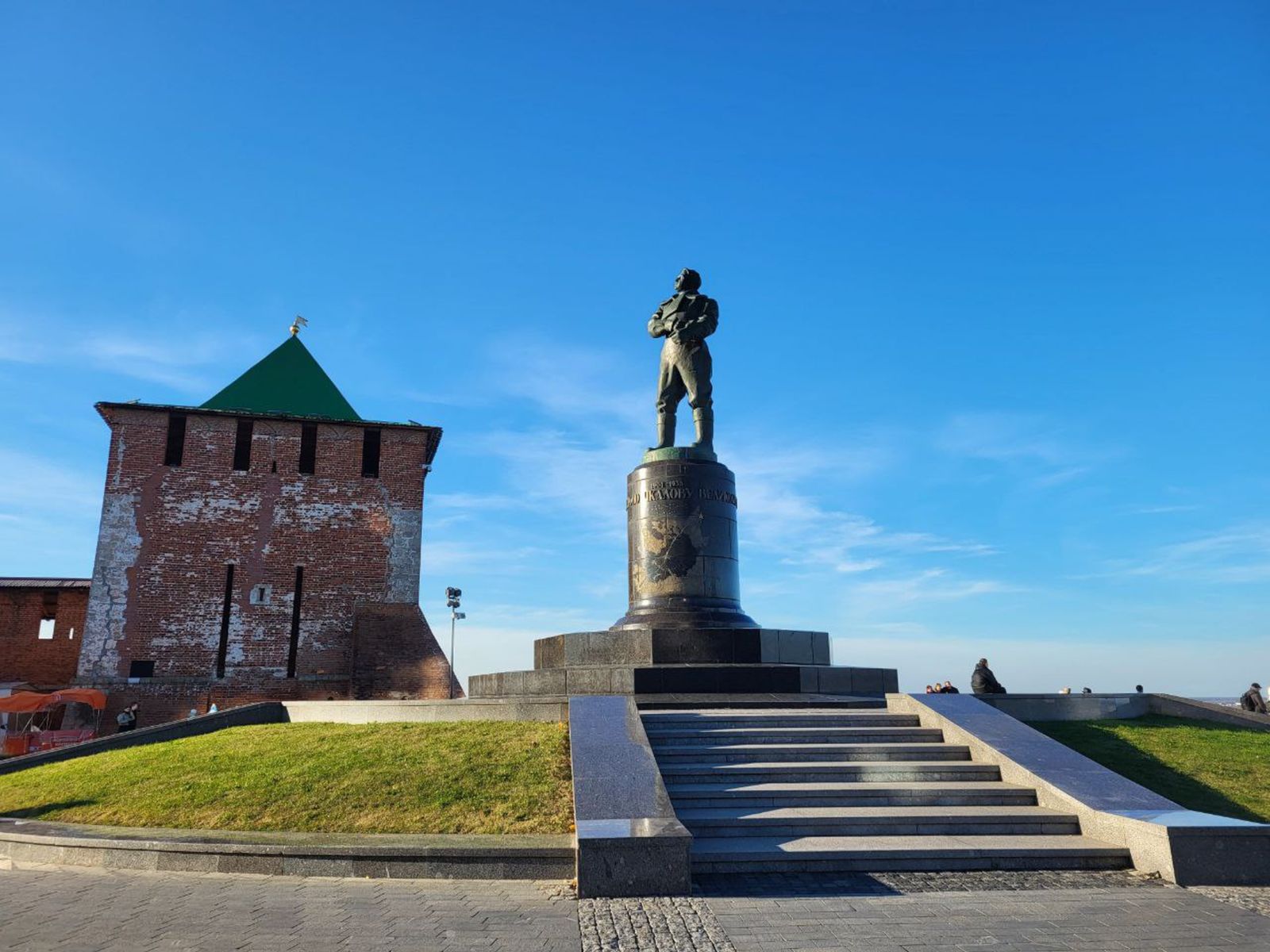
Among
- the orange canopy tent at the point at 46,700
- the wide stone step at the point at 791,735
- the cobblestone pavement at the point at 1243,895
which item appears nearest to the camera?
the cobblestone pavement at the point at 1243,895

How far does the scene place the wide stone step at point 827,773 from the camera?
775 centimetres

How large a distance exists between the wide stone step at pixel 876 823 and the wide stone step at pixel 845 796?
0.51 feet

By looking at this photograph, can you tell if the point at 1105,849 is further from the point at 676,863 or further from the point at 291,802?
the point at 291,802

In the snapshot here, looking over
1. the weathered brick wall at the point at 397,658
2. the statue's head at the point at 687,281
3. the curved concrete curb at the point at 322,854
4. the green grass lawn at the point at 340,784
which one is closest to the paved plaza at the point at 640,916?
the curved concrete curb at the point at 322,854

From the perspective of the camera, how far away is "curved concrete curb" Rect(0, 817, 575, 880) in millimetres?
6074

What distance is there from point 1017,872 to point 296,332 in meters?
28.1

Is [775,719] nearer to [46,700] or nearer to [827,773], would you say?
[827,773]

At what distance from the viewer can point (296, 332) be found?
95.6 feet

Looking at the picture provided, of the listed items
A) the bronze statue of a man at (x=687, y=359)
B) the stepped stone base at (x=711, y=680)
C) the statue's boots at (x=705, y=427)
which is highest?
the bronze statue of a man at (x=687, y=359)

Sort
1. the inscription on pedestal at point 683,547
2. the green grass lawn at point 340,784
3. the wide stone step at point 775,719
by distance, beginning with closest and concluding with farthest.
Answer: the green grass lawn at point 340,784 < the wide stone step at point 775,719 < the inscription on pedestal at point 683,547

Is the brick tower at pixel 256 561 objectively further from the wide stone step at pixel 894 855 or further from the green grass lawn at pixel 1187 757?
the wide stone step at pixel 894 855

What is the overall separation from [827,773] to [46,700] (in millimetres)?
19111

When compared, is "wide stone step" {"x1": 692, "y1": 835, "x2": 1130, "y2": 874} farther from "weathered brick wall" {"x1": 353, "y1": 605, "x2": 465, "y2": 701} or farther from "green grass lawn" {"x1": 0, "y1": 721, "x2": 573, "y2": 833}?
"weathered brick wall" {"x1": 353, "y1": 605, "x2": 465, "y2": 701}

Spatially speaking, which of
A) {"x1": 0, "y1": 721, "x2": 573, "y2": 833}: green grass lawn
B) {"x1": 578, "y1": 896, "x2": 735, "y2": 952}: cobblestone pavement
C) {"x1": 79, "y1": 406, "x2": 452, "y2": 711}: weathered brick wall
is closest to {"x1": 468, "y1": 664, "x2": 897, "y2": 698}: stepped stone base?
{"x1": 0, "y1": 721, "x2": 573, "y2": 833}: green grass lawn
